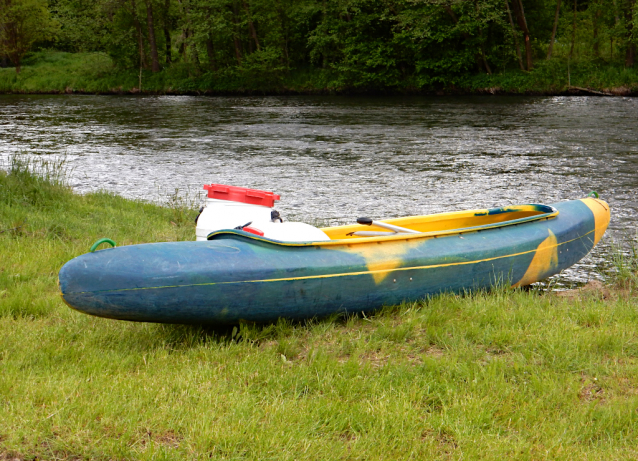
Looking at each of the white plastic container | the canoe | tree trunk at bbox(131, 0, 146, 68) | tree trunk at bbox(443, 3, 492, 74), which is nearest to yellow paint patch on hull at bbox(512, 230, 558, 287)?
the canoe

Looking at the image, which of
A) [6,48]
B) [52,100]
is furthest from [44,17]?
[52,100]

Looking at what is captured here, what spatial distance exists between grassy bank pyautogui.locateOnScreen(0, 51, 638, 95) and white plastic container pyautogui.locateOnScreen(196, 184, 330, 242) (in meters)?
23.1

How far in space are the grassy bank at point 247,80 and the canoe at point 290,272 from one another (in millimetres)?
22183

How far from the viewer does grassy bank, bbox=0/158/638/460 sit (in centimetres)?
256

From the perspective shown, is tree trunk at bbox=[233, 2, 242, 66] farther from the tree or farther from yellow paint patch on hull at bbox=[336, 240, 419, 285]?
yellow paint patch on hull at bbox=[336, 240, 419, 285]

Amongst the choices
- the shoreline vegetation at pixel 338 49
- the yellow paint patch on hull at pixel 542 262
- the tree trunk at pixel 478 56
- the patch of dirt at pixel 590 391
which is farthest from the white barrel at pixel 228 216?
the tree trunk at pixel 478 56

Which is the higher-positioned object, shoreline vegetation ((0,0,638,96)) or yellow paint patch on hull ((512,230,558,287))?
shoreline vegetation ((0,0,638,96))

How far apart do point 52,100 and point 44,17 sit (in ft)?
44.3

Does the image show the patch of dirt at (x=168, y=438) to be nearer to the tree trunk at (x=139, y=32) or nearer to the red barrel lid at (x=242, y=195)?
the red barrel lid at (x=242, y=195)

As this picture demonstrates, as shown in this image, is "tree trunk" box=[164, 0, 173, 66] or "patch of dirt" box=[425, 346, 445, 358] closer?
"patch of dirt" box=[425, 346, 445, 358]

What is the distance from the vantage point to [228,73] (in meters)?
33.2

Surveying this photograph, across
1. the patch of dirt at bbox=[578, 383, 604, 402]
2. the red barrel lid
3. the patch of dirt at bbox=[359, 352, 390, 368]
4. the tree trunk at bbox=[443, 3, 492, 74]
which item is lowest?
the patch of dirt at bbox=[359, 352, 390, 368]

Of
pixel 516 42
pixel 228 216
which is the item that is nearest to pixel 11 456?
pixel 228 216

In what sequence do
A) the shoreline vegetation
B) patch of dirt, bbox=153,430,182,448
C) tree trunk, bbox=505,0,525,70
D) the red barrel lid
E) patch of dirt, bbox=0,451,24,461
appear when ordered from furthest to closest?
tree trunk, bbox=505,0,525,70 < the shoreline vegetation < the red barrel lid < patch of dirt, bbox=153,430,182,448 < patch of dirt, bbox=0,451,24,461
